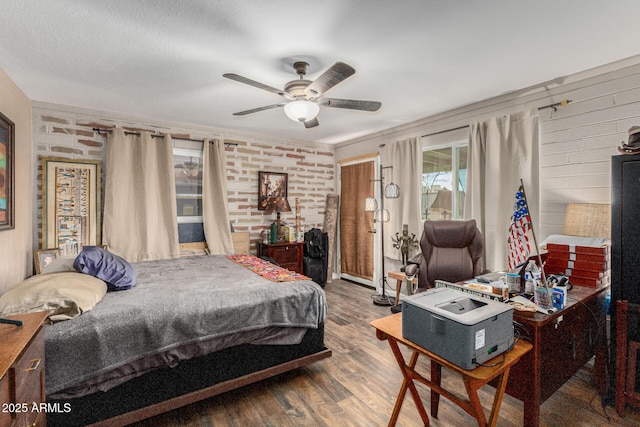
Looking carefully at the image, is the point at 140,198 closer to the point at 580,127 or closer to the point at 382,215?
the point at 382,215

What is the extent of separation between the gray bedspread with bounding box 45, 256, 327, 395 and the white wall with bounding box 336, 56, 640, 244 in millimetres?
2381

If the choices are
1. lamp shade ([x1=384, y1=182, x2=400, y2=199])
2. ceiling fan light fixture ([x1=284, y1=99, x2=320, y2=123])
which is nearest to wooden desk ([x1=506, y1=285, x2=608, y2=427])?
ceiling fan light fixture ([x1=284, y1=99, x2=320, y2=123])

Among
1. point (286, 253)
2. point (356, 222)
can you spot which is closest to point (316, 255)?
point (286, 253)

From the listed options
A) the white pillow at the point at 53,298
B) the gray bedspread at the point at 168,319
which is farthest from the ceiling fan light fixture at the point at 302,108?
the white pillow at the point at 53,298

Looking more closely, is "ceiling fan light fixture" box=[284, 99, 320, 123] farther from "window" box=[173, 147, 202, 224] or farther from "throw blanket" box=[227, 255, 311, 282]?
"window" box=[173, 147, 202, 224]

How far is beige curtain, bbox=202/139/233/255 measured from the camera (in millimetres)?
4254

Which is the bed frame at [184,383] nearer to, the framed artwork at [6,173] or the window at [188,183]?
the framed artwork at [6,173]

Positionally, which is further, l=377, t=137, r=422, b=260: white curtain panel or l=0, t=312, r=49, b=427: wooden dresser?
l=377, t=137, r=422, b=260: white curtain panel

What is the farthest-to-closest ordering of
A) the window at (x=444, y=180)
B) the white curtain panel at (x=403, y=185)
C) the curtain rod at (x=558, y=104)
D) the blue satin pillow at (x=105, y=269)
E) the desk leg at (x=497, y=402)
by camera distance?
the white curtain panel at (x=403, y=185), the window at (x=444, y=180), the curtain rod at (x=558, y=104), the blue satin pillow at (x=105, y=269), the desk leg at (x=497, y=402)

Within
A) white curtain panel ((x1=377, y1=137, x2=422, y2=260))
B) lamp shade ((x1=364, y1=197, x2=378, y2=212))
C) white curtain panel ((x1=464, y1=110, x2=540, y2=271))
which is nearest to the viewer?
white curtain panel ((x1=464, y1=110, x2=540, y2=271))

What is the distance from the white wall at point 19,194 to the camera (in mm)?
2451

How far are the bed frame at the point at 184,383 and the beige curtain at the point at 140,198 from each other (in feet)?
7.48

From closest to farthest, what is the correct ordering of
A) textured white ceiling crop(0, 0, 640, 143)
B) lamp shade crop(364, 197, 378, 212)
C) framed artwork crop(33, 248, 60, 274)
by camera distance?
textured white ceiling crop(0, 0, 640, 143)
framed artwork crop(33, 248, 60, 274)
lamp shade crop(364, 197, 378, 212)

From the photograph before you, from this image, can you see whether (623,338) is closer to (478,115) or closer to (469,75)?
(469,75)
